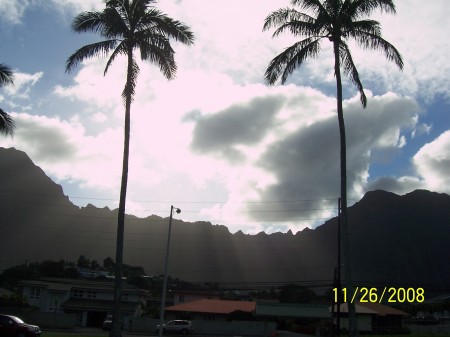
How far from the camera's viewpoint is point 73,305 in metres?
72.9

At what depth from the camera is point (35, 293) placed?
245ft

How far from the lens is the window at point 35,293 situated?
74.4 m

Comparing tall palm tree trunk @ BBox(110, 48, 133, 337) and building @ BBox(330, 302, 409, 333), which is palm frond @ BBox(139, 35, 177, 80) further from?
building @ BBox(330, 302, 409, 333)

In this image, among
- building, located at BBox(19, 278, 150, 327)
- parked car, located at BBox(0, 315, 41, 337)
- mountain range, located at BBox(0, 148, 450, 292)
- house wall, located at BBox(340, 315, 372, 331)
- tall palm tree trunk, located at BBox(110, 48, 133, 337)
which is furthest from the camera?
mountain range, located at BBox(0, 148, 450, 292)

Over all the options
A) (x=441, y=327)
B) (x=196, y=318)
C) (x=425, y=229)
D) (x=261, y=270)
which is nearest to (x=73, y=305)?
(x=196, y=318)

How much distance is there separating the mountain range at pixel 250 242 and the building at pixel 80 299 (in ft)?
231

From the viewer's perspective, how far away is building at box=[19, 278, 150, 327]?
2879 inches

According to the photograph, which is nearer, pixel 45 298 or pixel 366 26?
pixel 366 26

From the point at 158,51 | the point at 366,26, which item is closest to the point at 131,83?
the point at 158,51

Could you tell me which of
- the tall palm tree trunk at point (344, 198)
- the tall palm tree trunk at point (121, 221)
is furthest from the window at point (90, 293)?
the tall palm tree trunk at point (344, 198)

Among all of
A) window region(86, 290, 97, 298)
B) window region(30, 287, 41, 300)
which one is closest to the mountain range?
window region(86, 290, 97, 298)

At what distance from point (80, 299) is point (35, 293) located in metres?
6.24

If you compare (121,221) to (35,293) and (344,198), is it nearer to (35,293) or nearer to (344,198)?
(344,198)

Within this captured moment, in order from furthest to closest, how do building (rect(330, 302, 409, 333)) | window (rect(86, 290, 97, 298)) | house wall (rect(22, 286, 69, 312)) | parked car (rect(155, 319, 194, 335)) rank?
window (rect(86, 290, 97, 298))
house wall (rect(22, 286, 69, 312))
building (rect(330, 302, 409, 333))
parked car (rect(155, 319, 194, 335))
